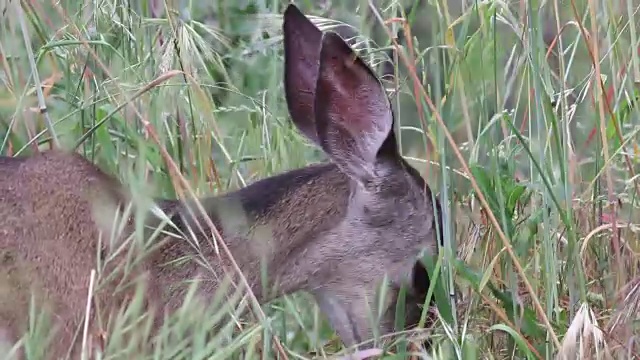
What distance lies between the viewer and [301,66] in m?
3.52

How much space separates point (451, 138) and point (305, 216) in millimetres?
679

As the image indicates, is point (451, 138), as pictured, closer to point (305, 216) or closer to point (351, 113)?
point (351, 113)

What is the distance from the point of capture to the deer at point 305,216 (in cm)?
331

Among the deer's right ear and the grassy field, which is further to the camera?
the deer's right ear

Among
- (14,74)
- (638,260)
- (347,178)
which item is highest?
(14,74)

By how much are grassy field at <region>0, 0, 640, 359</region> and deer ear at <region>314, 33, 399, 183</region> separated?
9 centimetres

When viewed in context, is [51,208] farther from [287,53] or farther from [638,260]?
[638,260]

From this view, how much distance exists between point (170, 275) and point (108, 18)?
0.85 m

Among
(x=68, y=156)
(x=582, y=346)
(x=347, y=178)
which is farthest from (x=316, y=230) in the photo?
(x=582, y=346)

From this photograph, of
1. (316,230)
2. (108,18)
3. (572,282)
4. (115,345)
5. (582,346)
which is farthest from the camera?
(108,18)

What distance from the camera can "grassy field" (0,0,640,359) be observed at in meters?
3.08

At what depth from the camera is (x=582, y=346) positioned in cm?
274

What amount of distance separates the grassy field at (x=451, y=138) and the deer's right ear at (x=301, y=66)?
0.08 meters

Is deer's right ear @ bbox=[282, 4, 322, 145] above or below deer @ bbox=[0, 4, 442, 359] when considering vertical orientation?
above
